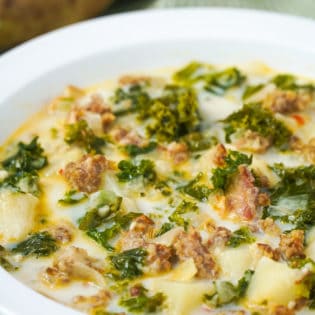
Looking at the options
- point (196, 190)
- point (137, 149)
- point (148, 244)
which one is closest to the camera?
point (148, 244)

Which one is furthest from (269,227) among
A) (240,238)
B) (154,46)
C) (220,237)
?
(154,46)

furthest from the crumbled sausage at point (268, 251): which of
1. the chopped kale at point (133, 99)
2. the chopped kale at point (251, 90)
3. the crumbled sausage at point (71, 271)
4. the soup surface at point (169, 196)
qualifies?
the chopped kale at point (251, 90)

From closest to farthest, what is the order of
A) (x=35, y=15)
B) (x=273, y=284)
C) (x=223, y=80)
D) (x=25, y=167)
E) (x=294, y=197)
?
(x=273, y=284) → (x=294, y=197) → (x=25, y=167) → (x=223, y=80) → (x=35, y=15)

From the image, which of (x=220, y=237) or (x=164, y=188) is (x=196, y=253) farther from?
(x=164, y=188)

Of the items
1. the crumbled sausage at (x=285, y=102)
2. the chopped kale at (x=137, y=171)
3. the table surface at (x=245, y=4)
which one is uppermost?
the table surface at (x=245, y=4)

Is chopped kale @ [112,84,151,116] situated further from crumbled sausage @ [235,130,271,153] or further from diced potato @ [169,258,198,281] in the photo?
diced potato @ [169,258,198,281]

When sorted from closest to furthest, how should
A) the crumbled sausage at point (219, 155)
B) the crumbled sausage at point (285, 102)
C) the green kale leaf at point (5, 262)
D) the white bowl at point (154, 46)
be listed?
1. the green kale leaf at point (5, 262)
2. the crumbled sausage at point (219, 155)
3. the crumbled sausage at point (285, 102)
4. the white bowl at point (154, 46)

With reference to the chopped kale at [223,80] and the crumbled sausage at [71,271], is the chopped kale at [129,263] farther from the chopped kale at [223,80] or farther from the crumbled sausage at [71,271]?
the chopped kale at [223,80]

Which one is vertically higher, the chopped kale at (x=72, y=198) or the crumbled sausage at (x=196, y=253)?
the chopped kale at (x=72, y=198)
